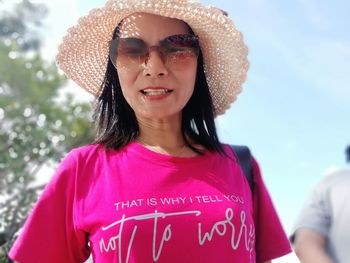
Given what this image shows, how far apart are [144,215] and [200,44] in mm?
626

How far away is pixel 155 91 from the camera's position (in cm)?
149

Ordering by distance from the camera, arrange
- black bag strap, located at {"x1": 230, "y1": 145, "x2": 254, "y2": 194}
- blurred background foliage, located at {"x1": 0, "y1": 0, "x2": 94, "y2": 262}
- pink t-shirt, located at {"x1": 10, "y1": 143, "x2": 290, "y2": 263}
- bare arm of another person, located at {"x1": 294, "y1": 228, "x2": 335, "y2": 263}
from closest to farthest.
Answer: bare arm of another person, located at {"x1": 294, "y1": 228, "x2": 335, "y2": 263} → pink t-shirt, located at {"x1": 10, "y1": 143, "x2": 290, "y2": 263} → black bag strap, located at {"x1": 230, "y1": 145, "x2": 254, "y2": 194} → blurred background foliage, located at {"x1": 0, "y1": 0, "x2": 94, "y2": 262}

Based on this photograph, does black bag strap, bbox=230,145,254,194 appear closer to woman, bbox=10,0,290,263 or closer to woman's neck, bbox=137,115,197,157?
woman, bbox=10,0,290,263

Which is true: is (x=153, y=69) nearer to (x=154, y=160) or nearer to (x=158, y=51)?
(x=158, y=51)

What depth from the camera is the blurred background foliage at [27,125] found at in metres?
6.46

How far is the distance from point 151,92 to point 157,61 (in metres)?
0.09

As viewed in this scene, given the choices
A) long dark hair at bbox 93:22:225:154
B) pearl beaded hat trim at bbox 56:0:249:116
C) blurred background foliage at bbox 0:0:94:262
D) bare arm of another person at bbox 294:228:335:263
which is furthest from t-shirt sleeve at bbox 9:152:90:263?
blurred background foliage at bbox 0:0:94:262

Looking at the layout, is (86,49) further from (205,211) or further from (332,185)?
(332,185)

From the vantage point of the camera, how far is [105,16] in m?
1.63

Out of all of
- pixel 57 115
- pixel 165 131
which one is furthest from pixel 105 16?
pixel 57 115

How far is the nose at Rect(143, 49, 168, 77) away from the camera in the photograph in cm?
147

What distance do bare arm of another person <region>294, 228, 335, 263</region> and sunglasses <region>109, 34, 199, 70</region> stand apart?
61 centimetres

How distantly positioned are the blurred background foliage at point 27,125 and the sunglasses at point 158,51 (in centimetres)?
461

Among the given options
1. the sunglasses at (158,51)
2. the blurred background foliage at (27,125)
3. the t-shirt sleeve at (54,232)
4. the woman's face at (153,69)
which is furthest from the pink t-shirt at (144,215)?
the blurred background foliage at (27,125)
